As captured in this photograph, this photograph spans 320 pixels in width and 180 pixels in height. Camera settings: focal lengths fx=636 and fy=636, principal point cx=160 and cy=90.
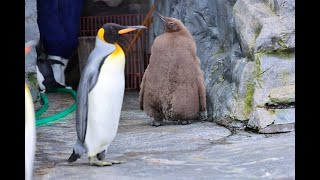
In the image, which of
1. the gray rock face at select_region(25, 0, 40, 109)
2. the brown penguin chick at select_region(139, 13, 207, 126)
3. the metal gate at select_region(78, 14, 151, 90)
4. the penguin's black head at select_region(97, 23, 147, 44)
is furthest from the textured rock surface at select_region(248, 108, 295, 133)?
the metal gate at select_region(78, 14, 151, 90)

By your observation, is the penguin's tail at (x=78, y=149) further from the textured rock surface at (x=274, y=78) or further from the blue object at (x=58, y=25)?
the blue object at (x=58, y=25)

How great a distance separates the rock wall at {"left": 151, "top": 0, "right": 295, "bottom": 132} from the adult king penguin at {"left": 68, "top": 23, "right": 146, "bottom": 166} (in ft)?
4.85

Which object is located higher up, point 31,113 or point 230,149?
point 31,113

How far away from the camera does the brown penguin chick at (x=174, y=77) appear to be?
4918mm

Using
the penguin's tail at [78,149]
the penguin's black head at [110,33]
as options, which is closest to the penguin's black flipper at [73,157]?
the penguin's tail at [78,149]

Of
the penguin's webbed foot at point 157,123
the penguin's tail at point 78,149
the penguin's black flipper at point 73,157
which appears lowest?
the penguin's webbed foot at point 157,123

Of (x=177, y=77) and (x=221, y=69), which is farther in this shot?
(x=221, y=69)

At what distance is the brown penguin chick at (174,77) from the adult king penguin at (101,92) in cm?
143

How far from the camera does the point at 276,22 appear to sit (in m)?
4.73

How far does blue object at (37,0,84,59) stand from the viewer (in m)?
7.22

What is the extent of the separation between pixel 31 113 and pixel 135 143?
178 centimetres

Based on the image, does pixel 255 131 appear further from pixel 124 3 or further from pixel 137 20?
pixel 124 3

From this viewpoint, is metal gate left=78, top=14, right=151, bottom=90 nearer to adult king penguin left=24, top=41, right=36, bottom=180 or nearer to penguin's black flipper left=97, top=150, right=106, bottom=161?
penguin's black flipper left=97, top=150, right=106, bottom=161
